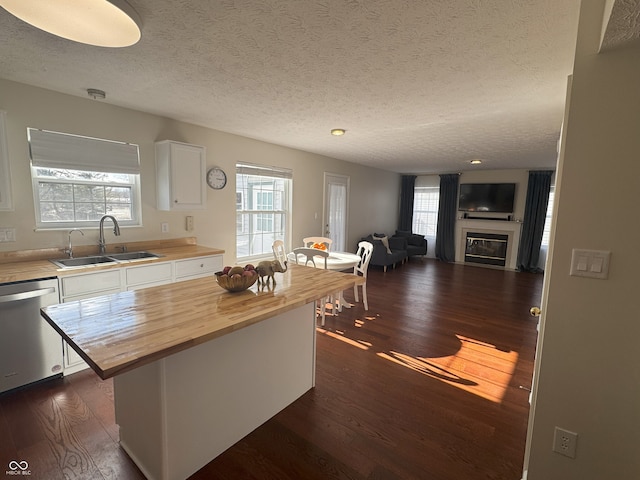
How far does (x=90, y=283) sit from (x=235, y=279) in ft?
5.03

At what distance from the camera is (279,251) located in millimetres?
4277

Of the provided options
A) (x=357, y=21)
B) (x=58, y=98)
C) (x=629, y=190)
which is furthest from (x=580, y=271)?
(x=58, y=98)

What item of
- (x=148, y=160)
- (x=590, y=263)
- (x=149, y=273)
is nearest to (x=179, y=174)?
(x=148, y=160)

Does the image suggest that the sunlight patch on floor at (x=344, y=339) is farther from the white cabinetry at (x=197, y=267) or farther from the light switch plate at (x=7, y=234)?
the light switch plate at (x=7, y=234)

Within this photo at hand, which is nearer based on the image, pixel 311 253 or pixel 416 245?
pixel 311 253

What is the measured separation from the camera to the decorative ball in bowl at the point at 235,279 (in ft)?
5.87

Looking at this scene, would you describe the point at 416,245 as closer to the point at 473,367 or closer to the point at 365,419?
the point at 473,367

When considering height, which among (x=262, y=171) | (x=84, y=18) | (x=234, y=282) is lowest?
(x=234, y=282)

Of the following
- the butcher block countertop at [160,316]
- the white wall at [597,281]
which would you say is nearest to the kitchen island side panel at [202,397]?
the butcher block countertop at [160,316]

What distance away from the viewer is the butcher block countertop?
1.11 meters

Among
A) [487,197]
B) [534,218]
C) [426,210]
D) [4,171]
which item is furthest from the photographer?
[426,210]

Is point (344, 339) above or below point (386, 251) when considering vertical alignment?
below

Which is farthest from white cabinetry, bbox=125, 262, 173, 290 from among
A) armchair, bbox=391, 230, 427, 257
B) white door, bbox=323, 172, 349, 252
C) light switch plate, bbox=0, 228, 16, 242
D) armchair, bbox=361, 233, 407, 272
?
armchair, bbox=391, 230, 427, 257

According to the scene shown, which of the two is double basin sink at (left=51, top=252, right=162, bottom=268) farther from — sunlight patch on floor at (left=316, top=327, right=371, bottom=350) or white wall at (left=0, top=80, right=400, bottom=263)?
sunlight patch on floor at (left=316, top=327, right=371, bottom=350)
